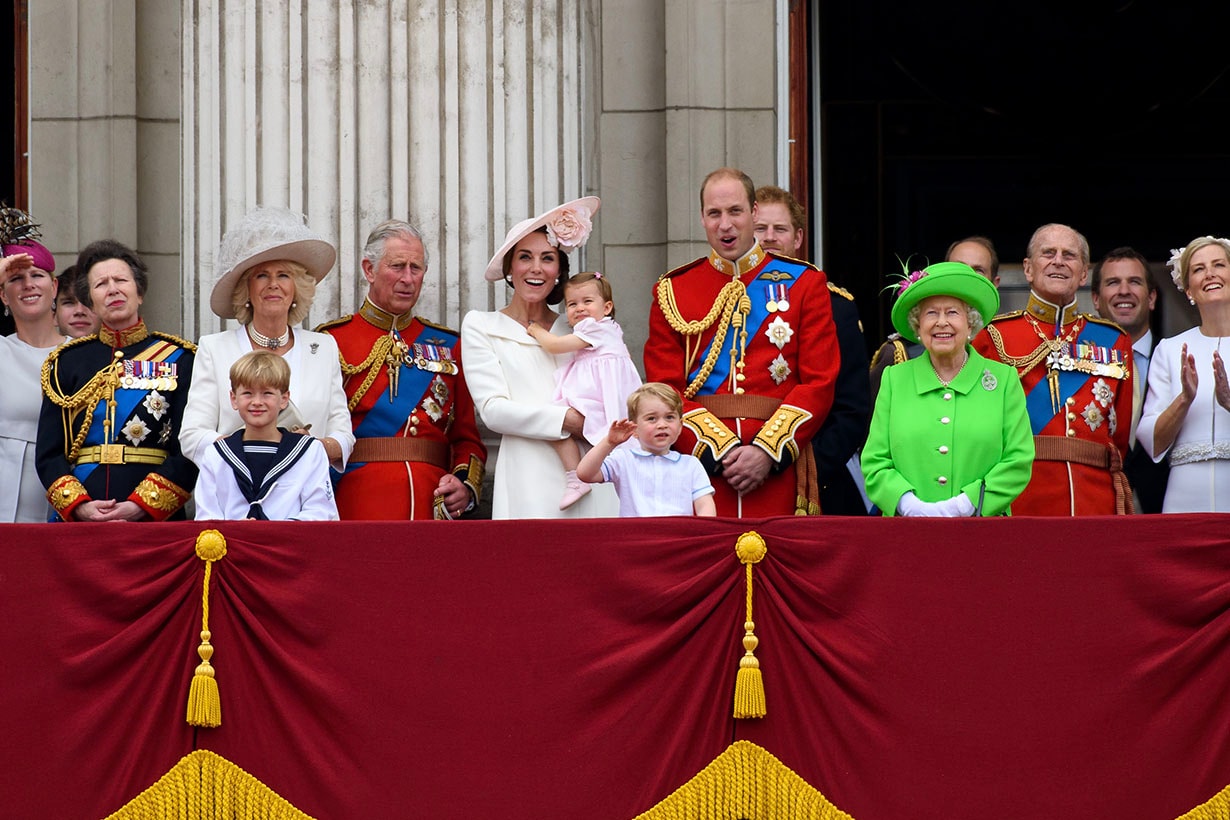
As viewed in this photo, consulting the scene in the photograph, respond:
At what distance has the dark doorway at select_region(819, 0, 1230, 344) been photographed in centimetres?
1164

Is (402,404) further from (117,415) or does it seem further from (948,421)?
(948,421)

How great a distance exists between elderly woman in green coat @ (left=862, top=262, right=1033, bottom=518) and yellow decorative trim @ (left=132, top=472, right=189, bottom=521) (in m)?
2.38

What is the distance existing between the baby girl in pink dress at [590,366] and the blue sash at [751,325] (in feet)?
0.84

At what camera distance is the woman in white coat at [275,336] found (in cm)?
712

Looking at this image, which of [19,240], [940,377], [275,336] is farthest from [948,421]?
[19,240]

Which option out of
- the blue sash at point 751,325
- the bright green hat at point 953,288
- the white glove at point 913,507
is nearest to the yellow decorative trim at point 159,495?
the blue sash at point 751,325

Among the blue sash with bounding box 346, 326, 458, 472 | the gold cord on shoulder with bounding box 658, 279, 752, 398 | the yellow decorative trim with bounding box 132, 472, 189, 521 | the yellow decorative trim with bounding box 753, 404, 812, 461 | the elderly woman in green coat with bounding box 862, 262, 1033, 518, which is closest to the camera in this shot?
the elderly woman in green coat with bounding box 862, 262, 1033, 518

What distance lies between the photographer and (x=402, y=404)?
25.0 feet

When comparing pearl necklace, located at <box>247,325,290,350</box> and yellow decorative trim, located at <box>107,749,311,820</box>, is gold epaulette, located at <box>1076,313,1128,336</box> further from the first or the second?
yellow decorative trim, located at <box>107,749,311,820</box>

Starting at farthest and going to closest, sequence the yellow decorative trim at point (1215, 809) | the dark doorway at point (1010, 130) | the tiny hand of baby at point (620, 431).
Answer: the dark doorway at point (1010, 130) → the tiny hand of baby at point (620, 431) → the yellow decorative trim at point (1215, 809)

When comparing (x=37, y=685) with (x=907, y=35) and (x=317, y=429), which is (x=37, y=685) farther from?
(x=907, y=35)

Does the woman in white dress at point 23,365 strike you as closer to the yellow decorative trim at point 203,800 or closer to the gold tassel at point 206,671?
the gold tassel at point 206,671

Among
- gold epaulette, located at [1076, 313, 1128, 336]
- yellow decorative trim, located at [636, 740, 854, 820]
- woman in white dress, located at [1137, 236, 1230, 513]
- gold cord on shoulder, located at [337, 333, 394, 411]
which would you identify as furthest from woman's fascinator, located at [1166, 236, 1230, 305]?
gold cord on shoulder, located at [337, 333, 394, 411]

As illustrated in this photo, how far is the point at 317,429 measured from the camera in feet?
23.8
